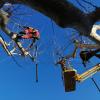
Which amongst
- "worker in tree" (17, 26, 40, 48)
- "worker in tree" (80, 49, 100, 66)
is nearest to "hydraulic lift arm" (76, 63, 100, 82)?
"worker in tree" (17, 26, 40, 48)

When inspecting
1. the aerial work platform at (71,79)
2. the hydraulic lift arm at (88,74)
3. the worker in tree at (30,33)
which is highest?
the worker in tree at (30,33)

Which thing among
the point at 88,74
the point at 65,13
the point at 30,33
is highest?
the point at 65,13

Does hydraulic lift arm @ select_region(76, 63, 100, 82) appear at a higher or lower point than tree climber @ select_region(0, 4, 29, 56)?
lower

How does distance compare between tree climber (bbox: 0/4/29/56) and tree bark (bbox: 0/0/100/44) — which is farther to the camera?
tree climber (bbox: 0/4/29/56)

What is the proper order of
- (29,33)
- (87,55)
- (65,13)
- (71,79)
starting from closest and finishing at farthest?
(65,13), (87,55), (29,33), (71,79)

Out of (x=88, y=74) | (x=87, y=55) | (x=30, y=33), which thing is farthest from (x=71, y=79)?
(x=87, y=55)

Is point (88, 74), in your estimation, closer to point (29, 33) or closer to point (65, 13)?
point (29, 33)

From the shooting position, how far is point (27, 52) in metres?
11.8

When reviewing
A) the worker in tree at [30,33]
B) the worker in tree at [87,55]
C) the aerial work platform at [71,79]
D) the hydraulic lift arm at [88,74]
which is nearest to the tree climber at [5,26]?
the worker in tree at [30,33]

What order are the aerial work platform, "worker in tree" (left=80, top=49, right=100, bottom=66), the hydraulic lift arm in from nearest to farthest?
"worker in tree" (left=80, top=49, right=100, bottom=66)
the aerial work platform
the hydraulic lift arm

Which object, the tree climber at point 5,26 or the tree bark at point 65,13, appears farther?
the tree climber at point 5,26

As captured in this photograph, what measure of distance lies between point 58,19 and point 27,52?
6.93 m

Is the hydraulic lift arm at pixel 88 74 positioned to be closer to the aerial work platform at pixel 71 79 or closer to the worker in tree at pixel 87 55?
the aerial work platform at pixel 71 79

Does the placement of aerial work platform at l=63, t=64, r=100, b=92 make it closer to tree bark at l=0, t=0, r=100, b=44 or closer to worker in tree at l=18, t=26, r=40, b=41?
worker in tree at l=18, t=26, r=40, b=41
